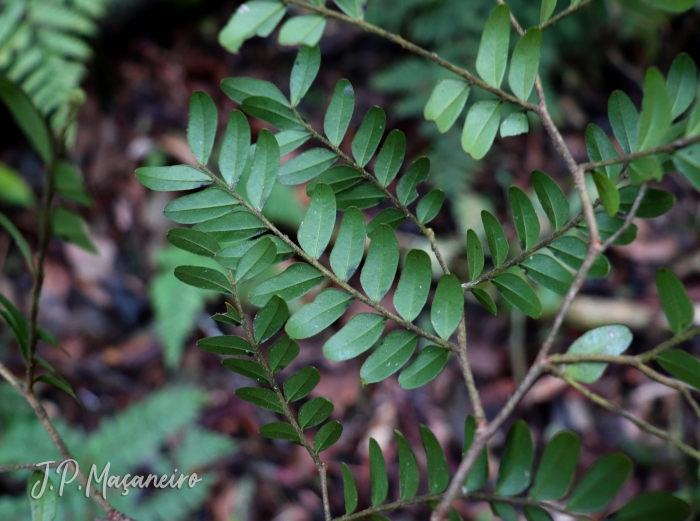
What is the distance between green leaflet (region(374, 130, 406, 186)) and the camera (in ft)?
1.78

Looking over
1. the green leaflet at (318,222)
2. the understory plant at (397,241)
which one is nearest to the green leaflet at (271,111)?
the understory plant at (397,241)

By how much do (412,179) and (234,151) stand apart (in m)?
0.18

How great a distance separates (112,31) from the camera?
264 centimetres

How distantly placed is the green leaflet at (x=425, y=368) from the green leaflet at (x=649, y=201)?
0.21 metres

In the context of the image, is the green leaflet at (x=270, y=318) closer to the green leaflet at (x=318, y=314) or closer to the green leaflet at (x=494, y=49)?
the green leaflet at (x=318, y=314)

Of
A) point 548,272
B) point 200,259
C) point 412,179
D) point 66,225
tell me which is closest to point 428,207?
point 412,179

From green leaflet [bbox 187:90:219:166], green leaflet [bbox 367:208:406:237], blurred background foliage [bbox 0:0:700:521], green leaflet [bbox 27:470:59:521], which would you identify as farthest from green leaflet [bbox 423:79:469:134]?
blurred background foliage [bbox 0:0:700:521]

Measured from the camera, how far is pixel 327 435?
0.51 m

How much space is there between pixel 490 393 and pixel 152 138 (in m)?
1.91

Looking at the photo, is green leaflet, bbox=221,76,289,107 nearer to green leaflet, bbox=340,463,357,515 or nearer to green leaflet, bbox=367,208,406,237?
green leaflet, bbox=367,208,406,237

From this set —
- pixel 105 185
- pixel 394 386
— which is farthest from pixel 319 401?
pixel 105 185

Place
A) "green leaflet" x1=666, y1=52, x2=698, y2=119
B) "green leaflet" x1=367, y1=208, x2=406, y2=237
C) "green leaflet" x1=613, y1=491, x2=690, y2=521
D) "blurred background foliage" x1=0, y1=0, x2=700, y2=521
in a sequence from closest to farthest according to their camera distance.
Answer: "green leaflet" x1=613, y1=491, x2=690, y2=521 < "green leaflet" x1=666, y1=52, x2=698, y2=119 < "green leaflet" x1=367, y1=208, x2=406, y2=237 < "blurred background foliage" x1=0, y1=0, x2=700, y2=521

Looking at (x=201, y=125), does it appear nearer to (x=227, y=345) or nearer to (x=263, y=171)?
(x=263, y=171)

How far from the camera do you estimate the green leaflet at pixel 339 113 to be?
538 mm
